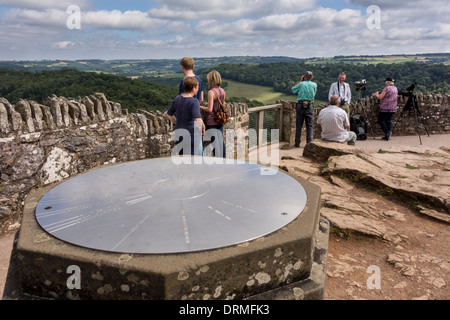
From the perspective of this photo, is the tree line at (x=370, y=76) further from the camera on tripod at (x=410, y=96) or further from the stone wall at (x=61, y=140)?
the stone wall at (x=61, y=140)

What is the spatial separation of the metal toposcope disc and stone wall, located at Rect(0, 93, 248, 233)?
1.87 metres

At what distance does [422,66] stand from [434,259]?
79.0 feet

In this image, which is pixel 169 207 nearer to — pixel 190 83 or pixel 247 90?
pixel 190 83

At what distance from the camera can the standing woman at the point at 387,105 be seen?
10.3 metres

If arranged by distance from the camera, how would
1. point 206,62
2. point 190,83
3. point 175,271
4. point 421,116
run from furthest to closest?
point 206,62 → point 421,116 → point 190,83 → point 175,271

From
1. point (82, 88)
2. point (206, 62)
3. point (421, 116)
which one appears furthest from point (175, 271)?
point (206, 62)

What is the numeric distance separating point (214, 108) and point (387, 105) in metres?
7.25

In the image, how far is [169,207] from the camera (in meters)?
2.26

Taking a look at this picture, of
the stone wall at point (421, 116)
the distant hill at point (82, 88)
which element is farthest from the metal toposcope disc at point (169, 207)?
the distant hill at point (82, 88)

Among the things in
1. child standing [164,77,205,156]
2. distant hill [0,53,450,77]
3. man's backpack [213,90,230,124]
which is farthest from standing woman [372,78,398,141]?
distant hill [0,53,450,77]

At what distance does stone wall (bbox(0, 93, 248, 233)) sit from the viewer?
421 cm
